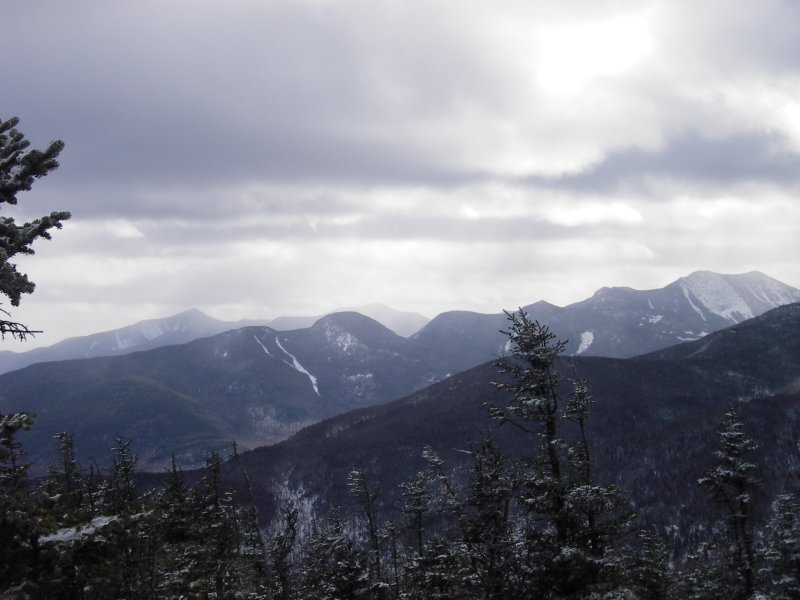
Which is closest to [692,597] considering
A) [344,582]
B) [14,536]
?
[344,582]

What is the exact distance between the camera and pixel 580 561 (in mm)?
17312

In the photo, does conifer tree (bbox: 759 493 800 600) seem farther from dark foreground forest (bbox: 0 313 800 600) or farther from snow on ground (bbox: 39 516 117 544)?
snow on ground (bbox: 39 516 117 544)

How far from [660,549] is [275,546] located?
3018 cm

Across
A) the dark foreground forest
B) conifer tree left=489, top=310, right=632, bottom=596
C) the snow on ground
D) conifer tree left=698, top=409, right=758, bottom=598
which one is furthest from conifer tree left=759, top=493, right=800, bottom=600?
the snow on ground

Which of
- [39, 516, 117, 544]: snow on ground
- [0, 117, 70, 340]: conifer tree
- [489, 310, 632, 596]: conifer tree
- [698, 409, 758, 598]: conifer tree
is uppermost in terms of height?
[0, 117, 70, 340]: conifer tree

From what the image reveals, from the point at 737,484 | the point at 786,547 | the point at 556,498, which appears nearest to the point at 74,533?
the point at 556,498

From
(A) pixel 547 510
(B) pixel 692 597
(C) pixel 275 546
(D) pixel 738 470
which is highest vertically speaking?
(A) pixel 547 510

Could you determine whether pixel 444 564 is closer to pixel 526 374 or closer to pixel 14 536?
pixel 526 374

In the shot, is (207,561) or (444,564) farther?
(207,561)

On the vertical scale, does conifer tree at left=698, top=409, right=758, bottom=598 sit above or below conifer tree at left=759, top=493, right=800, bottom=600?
above

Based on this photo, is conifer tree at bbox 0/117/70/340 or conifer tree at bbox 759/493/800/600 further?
conifer tree at bbox 759/493/800/600

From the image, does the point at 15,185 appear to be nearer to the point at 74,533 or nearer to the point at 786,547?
the point at 74,533

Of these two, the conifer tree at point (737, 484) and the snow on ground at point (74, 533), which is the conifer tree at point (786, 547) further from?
the snow on ground at point (74, 533)

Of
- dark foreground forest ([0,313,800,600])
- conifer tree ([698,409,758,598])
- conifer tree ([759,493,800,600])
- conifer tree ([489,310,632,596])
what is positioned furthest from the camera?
conifer tree ([759,493,800,600])
